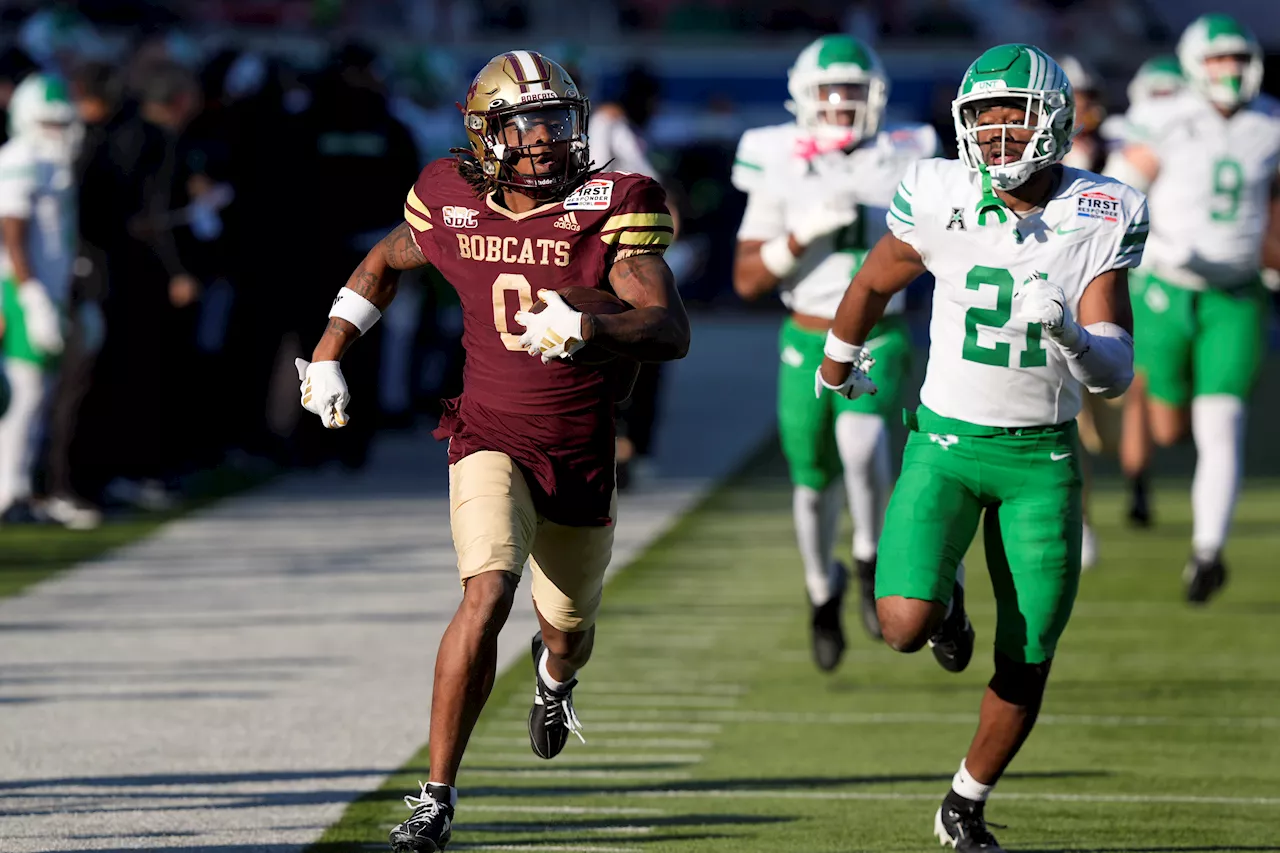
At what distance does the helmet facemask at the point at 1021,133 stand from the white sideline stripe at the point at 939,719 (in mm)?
2141

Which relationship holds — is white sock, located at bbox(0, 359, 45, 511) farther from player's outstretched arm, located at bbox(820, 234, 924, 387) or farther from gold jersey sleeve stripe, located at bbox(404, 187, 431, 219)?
player's outstretched arm, located at bbox(820, 234, 924, 387)

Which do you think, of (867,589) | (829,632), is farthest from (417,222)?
(867,589)

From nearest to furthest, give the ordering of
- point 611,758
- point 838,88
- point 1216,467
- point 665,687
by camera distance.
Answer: point 611,758 < point 665,687 < point 838,88 < point 1216,467

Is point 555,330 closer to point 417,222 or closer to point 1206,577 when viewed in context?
point 417,222

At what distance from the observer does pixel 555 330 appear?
14.3ft

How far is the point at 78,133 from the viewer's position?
966 centimetres

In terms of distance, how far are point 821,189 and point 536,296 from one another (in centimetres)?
244

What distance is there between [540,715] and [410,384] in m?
8.62

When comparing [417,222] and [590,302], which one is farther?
[417,222]

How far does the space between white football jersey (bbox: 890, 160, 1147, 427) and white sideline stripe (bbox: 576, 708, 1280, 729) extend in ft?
5.37

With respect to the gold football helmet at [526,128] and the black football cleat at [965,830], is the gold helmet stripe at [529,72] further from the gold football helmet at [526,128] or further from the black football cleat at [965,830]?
the black football cleat at [965,830]

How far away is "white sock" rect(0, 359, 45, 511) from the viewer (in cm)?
962

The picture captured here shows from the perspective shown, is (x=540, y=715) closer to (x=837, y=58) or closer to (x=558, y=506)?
(x=558, y=506)

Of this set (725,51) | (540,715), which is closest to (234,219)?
(540,715)
